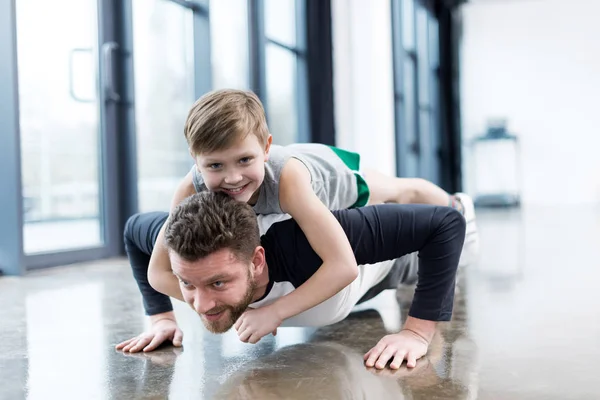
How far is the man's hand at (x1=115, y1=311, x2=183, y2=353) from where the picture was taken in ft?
4.63

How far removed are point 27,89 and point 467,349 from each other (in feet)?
8.36

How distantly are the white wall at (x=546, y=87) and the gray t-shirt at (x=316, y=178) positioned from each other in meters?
7.66

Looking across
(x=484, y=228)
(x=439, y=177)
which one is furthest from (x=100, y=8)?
(x=439, y=177)

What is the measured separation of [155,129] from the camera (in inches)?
157

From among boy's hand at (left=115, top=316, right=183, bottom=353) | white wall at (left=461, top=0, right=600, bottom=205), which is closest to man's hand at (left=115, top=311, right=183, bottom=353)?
boy's hand at (left=115, top=316, right=183, bottom=353)

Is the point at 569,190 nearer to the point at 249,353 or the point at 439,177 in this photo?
the point at 439,177

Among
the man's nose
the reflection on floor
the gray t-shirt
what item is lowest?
the reflection on floor

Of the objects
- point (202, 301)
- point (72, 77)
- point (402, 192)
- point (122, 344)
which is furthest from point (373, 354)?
point (72, 77)

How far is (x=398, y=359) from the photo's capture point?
4.03 ft

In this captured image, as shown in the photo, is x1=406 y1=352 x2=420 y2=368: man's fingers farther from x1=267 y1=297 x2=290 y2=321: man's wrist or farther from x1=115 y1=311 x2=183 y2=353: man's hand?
x1=115 y1=311 x2=183 y2=353: man's hand

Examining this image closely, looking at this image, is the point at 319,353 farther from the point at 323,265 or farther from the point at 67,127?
the point at 67,127

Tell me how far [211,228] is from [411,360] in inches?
18.0

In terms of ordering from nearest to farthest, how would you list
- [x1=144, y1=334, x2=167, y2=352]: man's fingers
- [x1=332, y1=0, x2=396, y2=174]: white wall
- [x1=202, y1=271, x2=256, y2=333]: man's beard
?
[x1=202, y1=271, x2=256, y2=333]: man's beard → [x1=144, y1=334, x2=167, y2=352]: man's fingers → [x1=332, y1=0, x2=396, y2=174]: white wall

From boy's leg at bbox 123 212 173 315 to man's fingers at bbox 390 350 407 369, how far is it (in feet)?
1.93
